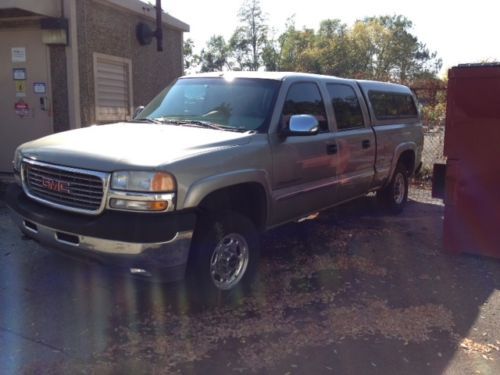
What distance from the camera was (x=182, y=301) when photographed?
432 centimetres

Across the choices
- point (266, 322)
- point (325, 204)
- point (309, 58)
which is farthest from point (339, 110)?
point (309, 58)

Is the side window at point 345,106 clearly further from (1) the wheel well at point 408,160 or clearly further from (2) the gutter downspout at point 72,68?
(2) the gutter downspout at point 72,68

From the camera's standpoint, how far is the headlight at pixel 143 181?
3.52 metres

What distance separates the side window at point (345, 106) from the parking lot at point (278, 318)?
1.45m

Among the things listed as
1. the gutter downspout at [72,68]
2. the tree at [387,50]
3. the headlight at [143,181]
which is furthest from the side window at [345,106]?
the tree at [387,50]

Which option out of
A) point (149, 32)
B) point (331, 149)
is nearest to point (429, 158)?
point (149, 32)

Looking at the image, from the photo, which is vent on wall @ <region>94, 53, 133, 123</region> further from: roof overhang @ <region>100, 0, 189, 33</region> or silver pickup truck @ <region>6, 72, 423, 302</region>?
silver pickup truck @ <region>6, 72, 423, 302</region>

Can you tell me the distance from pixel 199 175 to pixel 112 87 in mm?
6536

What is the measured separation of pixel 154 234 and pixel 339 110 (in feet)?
10.1

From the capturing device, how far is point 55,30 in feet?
27.5

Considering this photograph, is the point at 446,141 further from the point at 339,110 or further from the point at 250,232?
the point at 250,232

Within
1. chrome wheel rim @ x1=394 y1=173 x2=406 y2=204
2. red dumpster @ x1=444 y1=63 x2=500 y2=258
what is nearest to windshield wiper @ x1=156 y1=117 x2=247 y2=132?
red dumpster @ x1=444 y1=63 x2=500 y2=258

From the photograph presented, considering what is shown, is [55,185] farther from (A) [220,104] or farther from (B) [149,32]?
(B) [149,32]

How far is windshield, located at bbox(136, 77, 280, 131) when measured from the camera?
470cm
